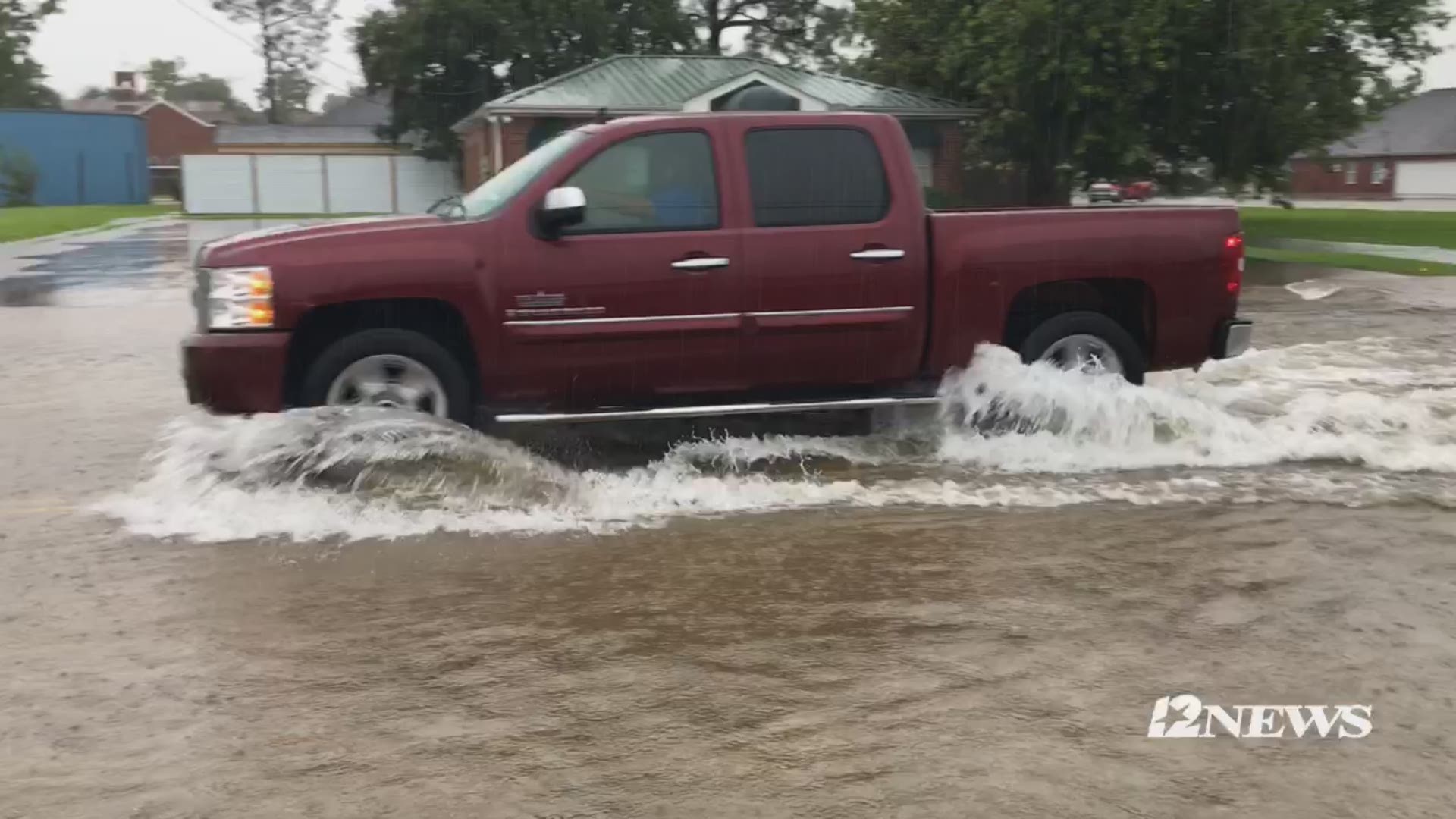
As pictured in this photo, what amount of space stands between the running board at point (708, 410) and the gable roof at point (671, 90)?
83.9 ft

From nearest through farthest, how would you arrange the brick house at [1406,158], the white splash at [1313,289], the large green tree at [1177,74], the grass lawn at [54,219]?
1. the white splash at [1313,289]
2. the large green tree at [1177,74]
3. the grass lawn at [54,219]
4. the brick house at [1406,158]

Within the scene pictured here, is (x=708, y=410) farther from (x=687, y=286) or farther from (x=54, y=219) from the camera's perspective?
(x=54, y=219)

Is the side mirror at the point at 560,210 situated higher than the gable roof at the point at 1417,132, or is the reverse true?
the gable roof at the point at 1417,132

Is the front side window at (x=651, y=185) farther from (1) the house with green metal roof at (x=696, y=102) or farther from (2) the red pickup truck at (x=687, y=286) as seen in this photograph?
(1) the house with green metal roof at (x=696, y=102)

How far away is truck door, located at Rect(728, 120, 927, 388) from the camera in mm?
7152

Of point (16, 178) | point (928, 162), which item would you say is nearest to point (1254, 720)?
point (928, 162)

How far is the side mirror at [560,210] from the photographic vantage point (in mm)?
6656

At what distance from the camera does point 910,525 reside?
619 centimetres

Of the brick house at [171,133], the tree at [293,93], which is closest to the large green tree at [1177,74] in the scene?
the tree at [293,93]

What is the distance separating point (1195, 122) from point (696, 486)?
2332cm

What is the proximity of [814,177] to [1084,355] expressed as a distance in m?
1.91

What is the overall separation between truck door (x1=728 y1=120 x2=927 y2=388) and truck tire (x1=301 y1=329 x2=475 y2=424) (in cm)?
155

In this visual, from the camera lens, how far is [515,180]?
7215 millimetres

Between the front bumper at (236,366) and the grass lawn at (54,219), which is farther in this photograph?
the grass lawn at (54,219)
